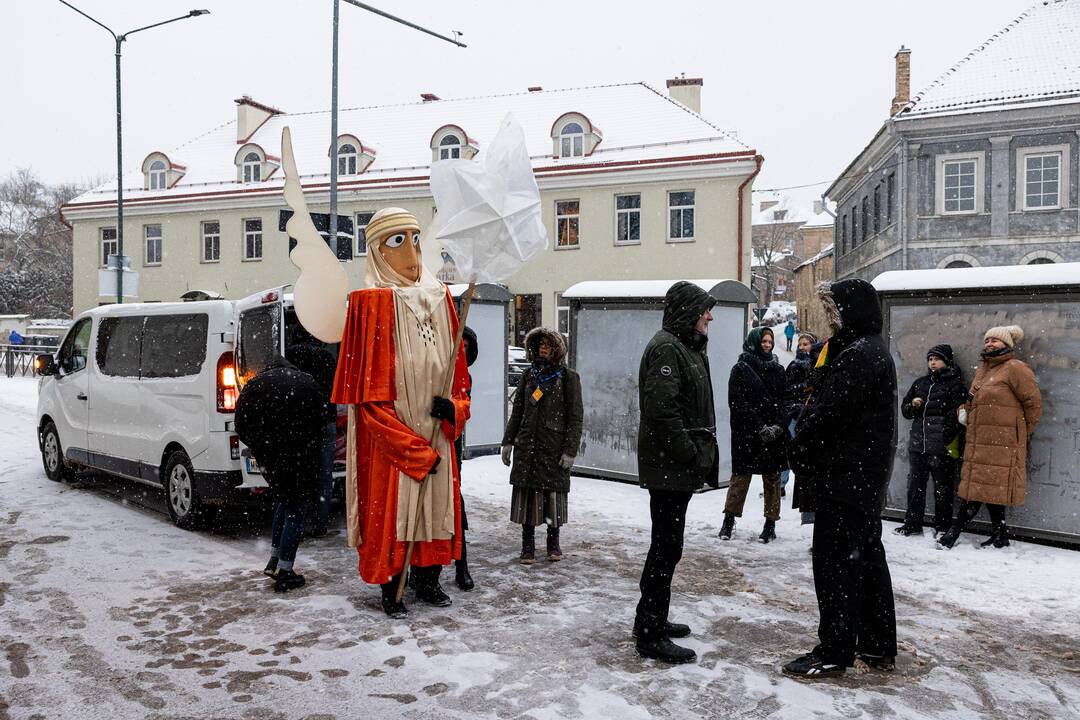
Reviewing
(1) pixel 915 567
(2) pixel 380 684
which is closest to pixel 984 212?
(1) pixel 915 567

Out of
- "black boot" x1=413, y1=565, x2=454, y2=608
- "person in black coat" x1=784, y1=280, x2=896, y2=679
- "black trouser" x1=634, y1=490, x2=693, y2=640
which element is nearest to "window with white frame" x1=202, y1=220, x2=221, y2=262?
"black boot" x1=413, y1=565, x2=454, y2=608

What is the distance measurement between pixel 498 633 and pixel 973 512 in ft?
15.2

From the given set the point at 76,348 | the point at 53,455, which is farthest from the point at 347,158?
the point at 76,348

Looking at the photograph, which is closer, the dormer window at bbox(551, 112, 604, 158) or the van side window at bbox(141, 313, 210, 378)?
the van side window at bbox(141, 313, 210, 378)

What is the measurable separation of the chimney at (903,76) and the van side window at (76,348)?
2923 cm

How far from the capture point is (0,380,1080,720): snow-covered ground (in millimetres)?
4051

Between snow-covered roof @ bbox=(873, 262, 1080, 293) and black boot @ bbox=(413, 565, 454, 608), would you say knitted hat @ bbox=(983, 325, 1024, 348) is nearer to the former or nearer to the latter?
snow-covered roof @ bbox=(873, 262, 1080, 293)

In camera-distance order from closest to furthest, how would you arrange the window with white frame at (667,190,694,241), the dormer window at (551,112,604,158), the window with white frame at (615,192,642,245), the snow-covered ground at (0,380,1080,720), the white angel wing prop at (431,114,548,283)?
the snow-covered ground at (0,380,1080,720) → the white angel wing prop at (431,114,548,283) → the window with white frame at (667,190,694,241) → the window with white frame at (615,192,642,245) → the dormer window at (551,112,604,158)

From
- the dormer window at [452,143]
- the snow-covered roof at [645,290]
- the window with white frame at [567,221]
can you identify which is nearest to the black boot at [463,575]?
the snow-covered roof at [645,290]

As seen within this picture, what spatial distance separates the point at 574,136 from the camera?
29.5 meters

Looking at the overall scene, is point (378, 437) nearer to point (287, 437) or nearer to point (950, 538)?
point (287, 437)

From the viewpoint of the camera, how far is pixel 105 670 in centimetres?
440

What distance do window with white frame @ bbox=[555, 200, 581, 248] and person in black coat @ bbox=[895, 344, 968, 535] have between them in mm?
22088

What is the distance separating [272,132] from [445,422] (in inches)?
1323
